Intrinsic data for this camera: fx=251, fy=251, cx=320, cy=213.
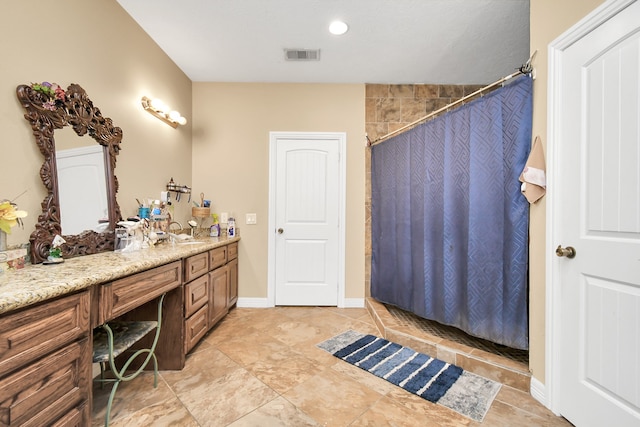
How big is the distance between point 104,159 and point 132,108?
1.77ft

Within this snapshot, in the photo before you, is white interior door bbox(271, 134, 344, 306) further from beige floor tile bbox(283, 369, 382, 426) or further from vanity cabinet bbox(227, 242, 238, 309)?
beige floor tile bbox(283, 369, 382, 426)

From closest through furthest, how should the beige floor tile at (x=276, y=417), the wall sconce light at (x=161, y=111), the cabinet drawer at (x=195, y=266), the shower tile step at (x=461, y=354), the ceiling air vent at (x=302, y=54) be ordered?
the beige floor tile at (x=276, y=417), the shower tile step at (x=461, y=354), the cabinet drawer at (x=195, y=266), the wall sconce light at (x=161, y=111), the ceiling air vent at (x=302, y=54)

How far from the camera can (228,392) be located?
4.87 feet

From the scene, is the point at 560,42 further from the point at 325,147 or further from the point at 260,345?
the point at 260,345

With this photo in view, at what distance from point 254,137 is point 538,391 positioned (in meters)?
3.10

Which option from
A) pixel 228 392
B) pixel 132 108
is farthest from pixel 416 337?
pixel 132 108

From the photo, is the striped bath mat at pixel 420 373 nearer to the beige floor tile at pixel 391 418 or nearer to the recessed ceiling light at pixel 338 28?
the beige floor tile at pixel 391 418

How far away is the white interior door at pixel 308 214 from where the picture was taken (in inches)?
114

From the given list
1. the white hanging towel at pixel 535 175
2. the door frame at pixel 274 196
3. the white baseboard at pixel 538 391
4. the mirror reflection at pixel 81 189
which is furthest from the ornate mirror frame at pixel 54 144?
the white baseboard at pixel 538 391

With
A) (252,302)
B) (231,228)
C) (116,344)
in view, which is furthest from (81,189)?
(252,302)

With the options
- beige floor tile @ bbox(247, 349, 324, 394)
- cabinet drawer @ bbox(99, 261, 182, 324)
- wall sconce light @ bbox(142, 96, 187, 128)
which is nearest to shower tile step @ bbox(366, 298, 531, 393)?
beige floor tile @ bbox(247, 349, 324, 394)

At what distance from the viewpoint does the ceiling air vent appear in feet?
7.59

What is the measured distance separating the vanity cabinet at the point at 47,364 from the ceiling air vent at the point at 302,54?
2348mm

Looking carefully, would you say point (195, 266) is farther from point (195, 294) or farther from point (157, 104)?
point (157, 104)
